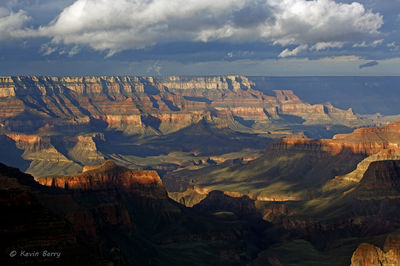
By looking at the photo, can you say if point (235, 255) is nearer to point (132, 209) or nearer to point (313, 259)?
point (313, 259)

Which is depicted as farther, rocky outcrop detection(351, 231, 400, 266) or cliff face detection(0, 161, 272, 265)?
rocky outcrop detection(351, 231, 400, 266)

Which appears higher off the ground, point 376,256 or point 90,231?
point 90,231

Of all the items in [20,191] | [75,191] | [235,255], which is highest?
[20,191]

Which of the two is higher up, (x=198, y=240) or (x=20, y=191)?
(x=20, y=191)

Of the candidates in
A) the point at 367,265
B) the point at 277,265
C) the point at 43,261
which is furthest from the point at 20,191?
the point at 277,265

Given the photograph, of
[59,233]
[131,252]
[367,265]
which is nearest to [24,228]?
[59,233]

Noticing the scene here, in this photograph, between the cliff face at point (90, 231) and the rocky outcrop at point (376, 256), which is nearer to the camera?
the cliff face at point (90, 231)

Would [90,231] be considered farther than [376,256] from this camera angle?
No

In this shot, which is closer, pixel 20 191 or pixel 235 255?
pixel 20 191

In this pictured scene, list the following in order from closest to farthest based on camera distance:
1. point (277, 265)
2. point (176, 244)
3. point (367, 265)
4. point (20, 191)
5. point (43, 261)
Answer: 1. point (43, 261)
2. point (20, 191)
3. point (367, 265)
4. point (277, 265)
5. point (176, 244)

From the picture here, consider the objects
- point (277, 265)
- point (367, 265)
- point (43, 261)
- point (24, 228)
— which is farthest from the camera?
point (277, 265)
